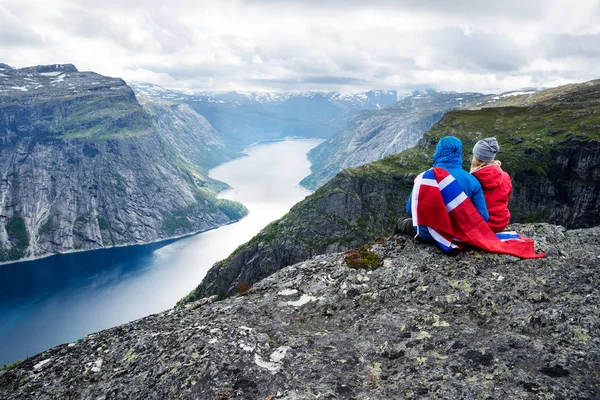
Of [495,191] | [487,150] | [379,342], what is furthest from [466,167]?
[379,342]

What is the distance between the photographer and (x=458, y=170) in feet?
38.7

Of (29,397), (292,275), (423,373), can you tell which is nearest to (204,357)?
(29,397)

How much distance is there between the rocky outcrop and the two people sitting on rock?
648mm

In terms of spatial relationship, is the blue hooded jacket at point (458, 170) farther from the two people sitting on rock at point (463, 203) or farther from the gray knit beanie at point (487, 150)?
the gray knit beanie at point (487, 150)

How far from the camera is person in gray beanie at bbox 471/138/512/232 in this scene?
12328mm

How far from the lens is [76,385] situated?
8852 millimetres

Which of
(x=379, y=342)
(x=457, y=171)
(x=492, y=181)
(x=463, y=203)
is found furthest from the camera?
(x=492, y=181)

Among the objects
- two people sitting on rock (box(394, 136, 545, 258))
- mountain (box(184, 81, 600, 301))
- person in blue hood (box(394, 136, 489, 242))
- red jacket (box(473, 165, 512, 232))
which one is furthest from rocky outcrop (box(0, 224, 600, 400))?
mountain (box(184, 81, 600, 301))

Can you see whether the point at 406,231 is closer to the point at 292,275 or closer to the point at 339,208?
the point at 292,275

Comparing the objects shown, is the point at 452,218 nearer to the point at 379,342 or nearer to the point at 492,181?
the point at 492,181

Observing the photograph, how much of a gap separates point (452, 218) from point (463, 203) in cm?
66

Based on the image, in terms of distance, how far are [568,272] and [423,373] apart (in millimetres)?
6578

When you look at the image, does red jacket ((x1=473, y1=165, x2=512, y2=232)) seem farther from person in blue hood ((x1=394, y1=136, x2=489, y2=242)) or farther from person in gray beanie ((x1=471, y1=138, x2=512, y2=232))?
person in blue hood ((x1=394, y1=136, x2=489, y2=242))

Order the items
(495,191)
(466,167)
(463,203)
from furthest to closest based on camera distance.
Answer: (466,167) < (495,191) < (463,203)
